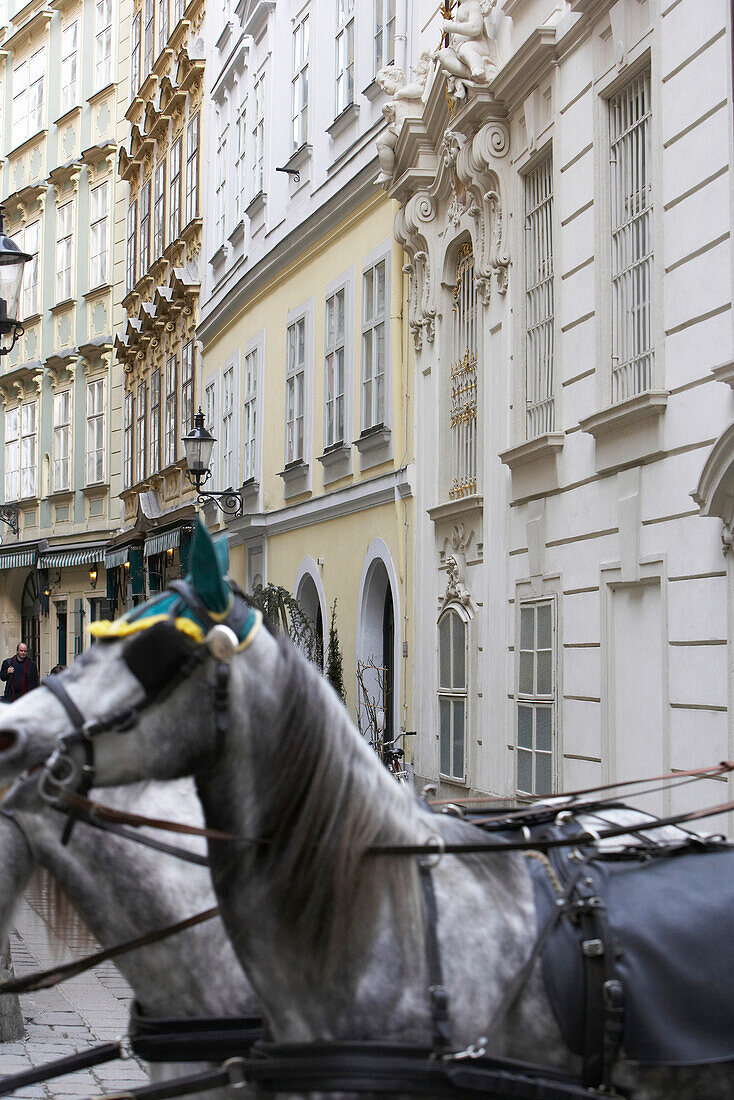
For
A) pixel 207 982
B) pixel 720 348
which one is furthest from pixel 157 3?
pixel 207 982

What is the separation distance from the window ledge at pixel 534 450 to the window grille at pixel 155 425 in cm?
1647

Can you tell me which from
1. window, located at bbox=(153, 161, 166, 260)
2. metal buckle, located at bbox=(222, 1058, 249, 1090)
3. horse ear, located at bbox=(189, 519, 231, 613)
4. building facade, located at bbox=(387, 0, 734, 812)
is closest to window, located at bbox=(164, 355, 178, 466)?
window, located at bbox=(153, 161, 166, 260)

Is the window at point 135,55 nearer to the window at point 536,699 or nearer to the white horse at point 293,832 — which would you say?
the window at point 536,699

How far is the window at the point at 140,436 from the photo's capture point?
27797mm

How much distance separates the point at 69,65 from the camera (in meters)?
32.7

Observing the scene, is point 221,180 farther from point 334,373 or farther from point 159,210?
point 334,373

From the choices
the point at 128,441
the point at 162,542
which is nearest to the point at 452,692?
the point at 162,542

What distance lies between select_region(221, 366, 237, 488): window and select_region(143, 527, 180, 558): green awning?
1.28m

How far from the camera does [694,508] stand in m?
7.74

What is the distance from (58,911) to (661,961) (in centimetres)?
164

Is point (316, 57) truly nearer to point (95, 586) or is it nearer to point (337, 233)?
point (337, 233)

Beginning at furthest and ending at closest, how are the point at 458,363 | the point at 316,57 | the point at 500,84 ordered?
the point at 316,57, the point at 458,363, the point at 500,84

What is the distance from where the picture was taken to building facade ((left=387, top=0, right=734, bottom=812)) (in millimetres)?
7695

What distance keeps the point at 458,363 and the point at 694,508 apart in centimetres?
515
